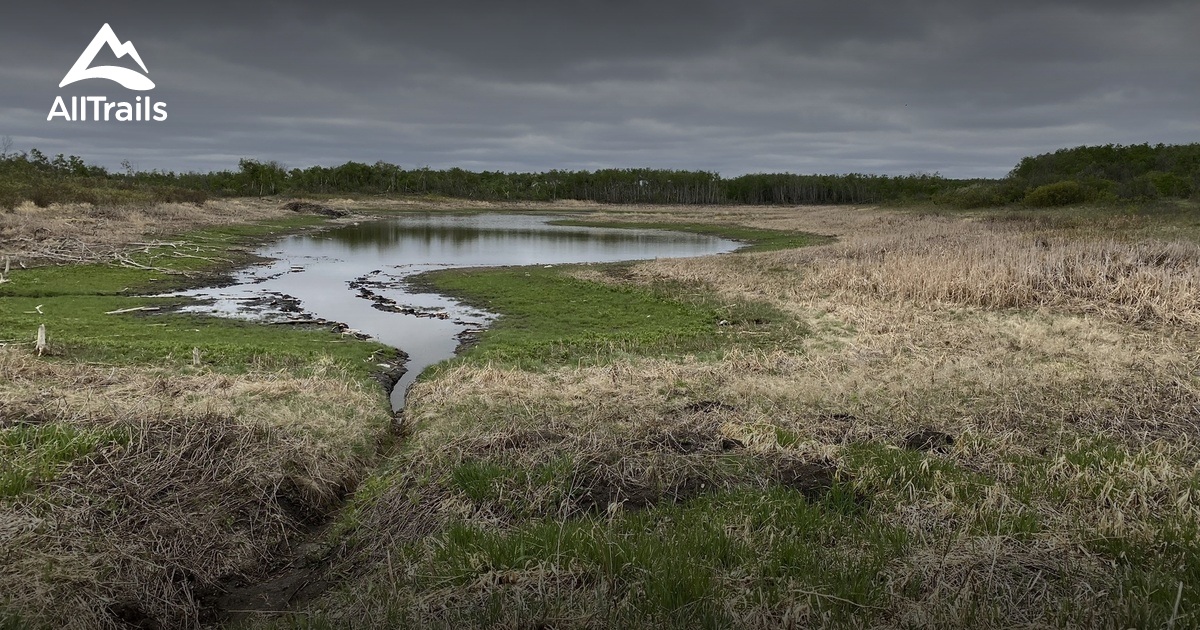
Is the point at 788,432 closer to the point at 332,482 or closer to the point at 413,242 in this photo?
the point at 332,482

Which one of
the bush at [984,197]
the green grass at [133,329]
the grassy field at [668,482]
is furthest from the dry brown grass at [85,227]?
the bush at [984,197]

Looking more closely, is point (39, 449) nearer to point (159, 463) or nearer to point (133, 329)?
point (159, 463)

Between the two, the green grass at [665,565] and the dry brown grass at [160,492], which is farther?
the dry brown grass at [160,492]

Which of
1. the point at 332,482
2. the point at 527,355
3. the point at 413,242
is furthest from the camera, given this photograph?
the point at 413,242

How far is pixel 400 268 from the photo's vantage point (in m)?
31.4

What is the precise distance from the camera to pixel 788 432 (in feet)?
25.3

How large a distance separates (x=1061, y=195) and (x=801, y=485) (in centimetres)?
5755

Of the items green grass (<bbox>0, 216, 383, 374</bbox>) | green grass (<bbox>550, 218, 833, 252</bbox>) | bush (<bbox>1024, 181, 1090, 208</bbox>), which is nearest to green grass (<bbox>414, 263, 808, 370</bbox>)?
green grass (<bbox>0, 216, 383, 374</bbox>)

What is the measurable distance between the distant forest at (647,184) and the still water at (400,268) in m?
17.9

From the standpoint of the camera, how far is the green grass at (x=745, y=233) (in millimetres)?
43272

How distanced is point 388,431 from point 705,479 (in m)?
4.87

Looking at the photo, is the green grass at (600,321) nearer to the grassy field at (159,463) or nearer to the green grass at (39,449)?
the grassy field at (159,463)

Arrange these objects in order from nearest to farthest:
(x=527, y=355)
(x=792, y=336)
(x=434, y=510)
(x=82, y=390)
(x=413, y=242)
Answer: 1. (x=434, y=510)
2. (x=82, y=390)
3. (x=527, y=355)
4. (x=792, y=336)
5. (x=413, y=242)

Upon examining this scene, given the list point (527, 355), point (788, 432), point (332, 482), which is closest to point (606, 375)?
point (527, 355)
